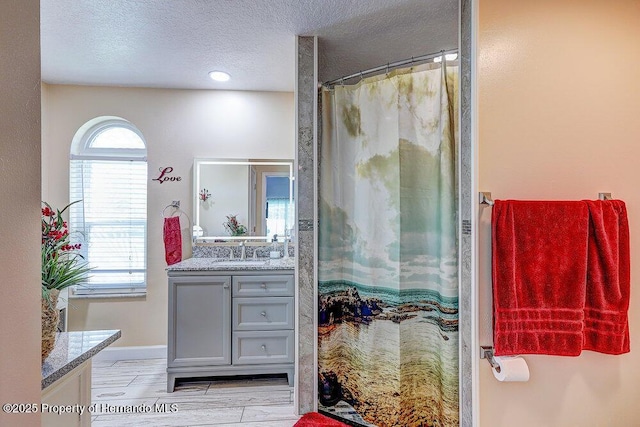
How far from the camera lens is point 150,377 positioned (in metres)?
2.58

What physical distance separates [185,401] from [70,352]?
1398 millimetres

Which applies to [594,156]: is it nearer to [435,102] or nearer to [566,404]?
[435,102]

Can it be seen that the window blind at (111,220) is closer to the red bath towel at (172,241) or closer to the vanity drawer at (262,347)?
the red bath towel at (172,241)

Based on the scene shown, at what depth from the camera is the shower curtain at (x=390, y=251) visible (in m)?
1.76

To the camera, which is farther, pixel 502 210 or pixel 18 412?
pixel 502 210

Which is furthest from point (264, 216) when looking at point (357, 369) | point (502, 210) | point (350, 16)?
point (502, 210)

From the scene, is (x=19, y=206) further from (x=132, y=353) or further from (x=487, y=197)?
(x=132, y=353)

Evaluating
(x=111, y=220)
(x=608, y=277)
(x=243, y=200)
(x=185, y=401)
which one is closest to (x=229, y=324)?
(x=185, y=401)

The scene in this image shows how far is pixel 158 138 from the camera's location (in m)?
2.98

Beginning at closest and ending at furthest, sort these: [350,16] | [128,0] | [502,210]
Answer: [502,210], [128,0], [350,16]

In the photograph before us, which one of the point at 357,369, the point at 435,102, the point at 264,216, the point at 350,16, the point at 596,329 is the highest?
the point at 350,16

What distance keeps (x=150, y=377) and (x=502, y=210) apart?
2812mm

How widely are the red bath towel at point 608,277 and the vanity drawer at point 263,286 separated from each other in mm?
1796

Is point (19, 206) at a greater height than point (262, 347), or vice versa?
point (19, 206)
